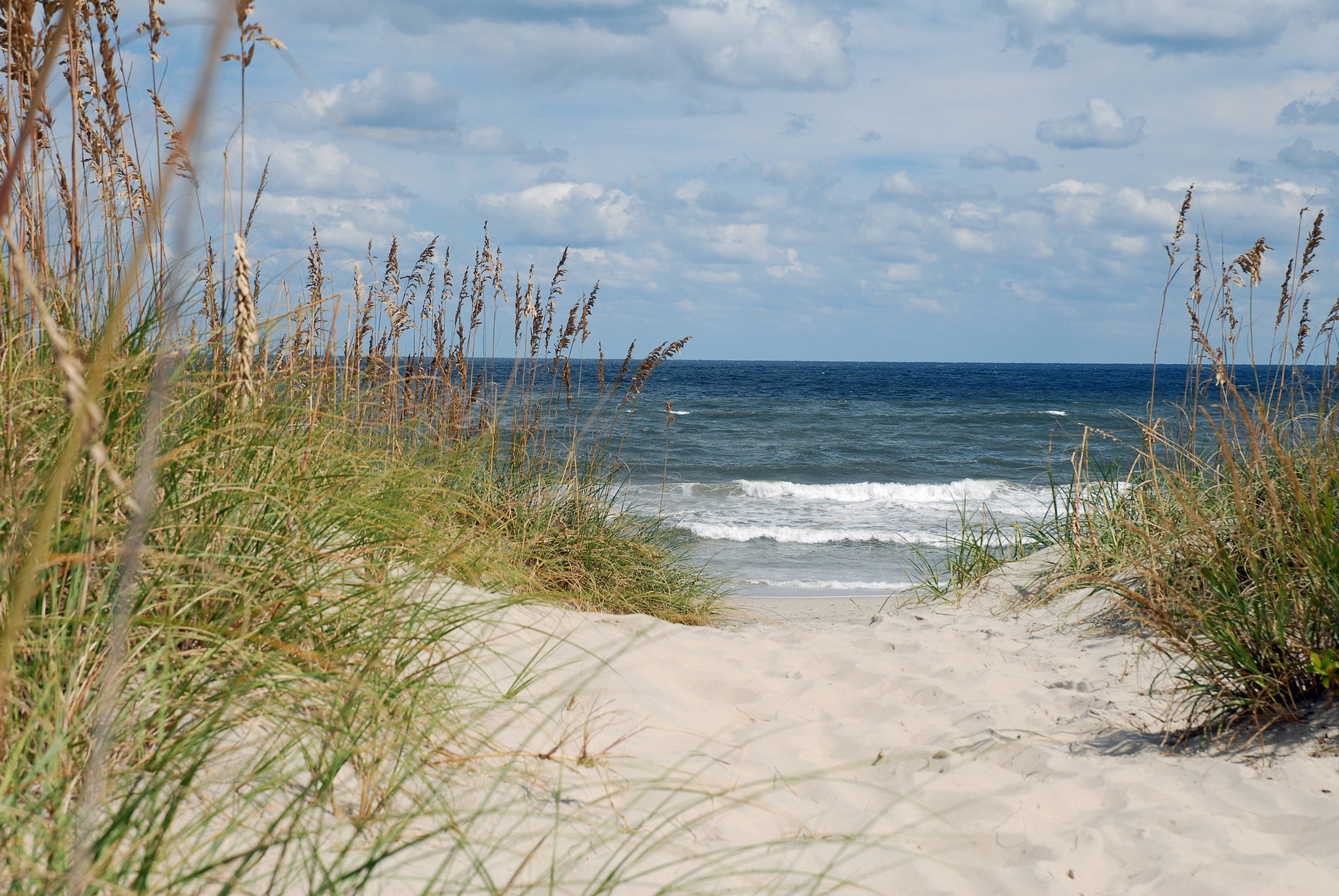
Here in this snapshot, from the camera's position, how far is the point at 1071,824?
2.14m

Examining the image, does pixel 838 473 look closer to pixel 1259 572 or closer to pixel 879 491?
pixel 879 491

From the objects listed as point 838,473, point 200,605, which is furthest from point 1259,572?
point 838,473

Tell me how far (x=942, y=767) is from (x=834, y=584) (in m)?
5.13

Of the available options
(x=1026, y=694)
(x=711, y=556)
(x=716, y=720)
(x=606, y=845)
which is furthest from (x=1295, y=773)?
(x=711, y=556)

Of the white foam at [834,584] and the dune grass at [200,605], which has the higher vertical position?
the dune grass at [200,605]

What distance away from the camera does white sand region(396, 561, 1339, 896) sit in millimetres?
1905

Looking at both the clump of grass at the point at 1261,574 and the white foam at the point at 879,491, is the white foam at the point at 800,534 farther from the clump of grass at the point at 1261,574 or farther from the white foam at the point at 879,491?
the clump of grass at the point at 1261,574

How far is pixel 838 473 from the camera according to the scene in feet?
51.1

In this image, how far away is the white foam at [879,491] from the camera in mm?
13375

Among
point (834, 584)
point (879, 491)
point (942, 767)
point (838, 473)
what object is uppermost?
point (942, 767)

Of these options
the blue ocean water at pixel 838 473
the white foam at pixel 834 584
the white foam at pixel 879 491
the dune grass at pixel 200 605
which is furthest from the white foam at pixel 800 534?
the dune grass at pixel 200 605

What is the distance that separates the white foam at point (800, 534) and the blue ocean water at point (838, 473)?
0.11ft

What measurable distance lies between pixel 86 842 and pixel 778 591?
6249 mm

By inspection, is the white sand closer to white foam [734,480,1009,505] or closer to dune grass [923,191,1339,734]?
dune grass [923,191,1339,734]
